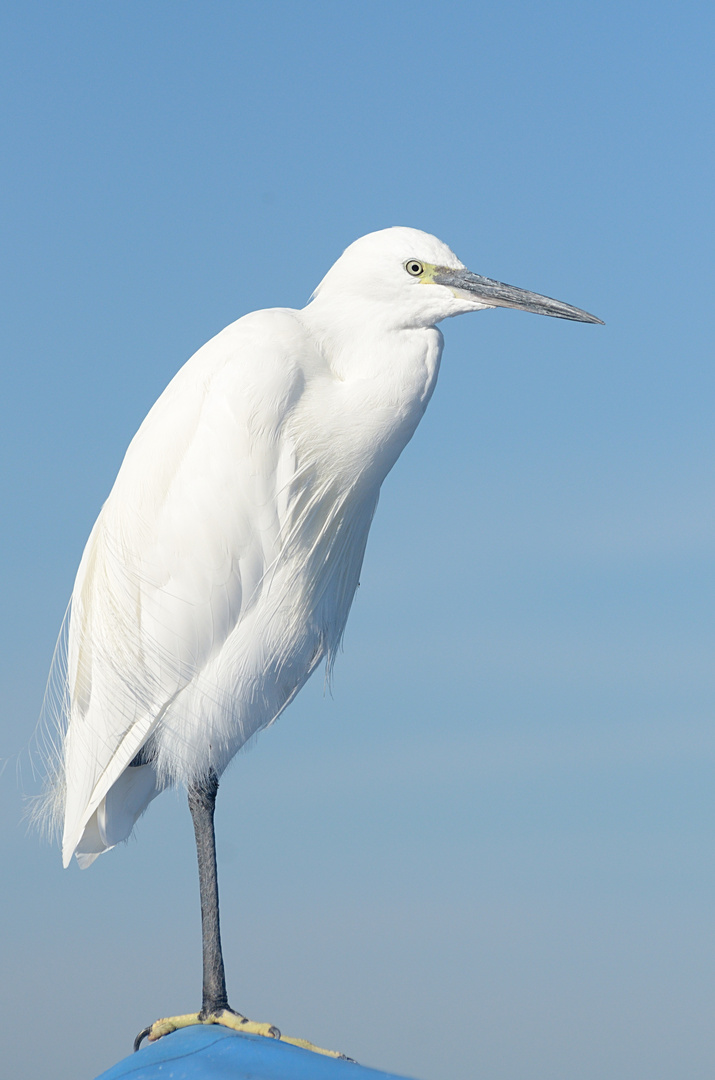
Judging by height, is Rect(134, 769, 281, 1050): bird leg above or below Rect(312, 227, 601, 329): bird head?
below

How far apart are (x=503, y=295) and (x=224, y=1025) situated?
2606 mm

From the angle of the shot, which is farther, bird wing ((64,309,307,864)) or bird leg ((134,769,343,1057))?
bird wing ((64,309,307,864))

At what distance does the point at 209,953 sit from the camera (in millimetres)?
3609

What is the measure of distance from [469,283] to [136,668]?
177 centimetres

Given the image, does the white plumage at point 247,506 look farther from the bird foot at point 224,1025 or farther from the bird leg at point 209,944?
the bird foot at point 224,1025

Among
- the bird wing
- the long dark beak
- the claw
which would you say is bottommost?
the claw

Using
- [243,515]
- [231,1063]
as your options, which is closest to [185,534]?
[243,515]

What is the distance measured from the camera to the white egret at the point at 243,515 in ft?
11.8

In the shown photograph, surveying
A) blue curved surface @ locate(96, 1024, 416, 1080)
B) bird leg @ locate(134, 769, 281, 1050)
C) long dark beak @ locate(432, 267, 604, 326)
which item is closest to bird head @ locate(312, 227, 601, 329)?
long dark beak @ locate(432, 267, 604, 326)

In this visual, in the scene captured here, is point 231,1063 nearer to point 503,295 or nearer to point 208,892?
point 208,892

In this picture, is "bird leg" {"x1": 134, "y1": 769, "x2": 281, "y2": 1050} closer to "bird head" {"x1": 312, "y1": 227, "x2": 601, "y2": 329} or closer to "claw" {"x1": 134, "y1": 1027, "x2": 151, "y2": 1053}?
"claw" {"x1": 134, "y1": 1027, "x2": 151, "y2": 1053}

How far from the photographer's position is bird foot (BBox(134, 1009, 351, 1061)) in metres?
3.41

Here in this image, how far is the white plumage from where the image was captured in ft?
11.8

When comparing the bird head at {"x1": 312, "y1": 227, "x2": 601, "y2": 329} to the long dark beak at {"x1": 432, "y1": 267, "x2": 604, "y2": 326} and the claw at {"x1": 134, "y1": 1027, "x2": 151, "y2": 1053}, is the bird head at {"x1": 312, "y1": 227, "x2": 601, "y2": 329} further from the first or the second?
the claw at {"x1": 134, "y1": 1027, "x2": 151, "y2": 1053}
